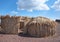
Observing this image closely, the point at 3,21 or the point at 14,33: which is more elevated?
the point at 3,21

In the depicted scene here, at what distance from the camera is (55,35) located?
22297 millimetres

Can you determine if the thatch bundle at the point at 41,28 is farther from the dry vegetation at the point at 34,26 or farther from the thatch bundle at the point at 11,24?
the thatch bundle at the point at 11,24

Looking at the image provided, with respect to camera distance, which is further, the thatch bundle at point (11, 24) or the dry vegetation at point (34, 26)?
the thatch bundle at point (11, 24)

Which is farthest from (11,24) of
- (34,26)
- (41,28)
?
(41,28)

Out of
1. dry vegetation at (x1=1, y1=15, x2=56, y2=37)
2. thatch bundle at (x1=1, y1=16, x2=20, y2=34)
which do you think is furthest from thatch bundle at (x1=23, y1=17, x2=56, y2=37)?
thatch bundle at (x1=1, y1=16, x2=20, y2=34)

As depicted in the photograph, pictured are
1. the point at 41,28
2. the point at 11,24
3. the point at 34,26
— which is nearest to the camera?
the point at 41,28

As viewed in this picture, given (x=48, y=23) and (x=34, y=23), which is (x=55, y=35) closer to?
(x=48, y=23)

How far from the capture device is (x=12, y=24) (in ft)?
79.8

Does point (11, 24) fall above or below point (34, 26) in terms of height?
above

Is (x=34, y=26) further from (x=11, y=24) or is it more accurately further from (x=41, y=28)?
(x=11, y=24)

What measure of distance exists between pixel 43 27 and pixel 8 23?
19.7 feet

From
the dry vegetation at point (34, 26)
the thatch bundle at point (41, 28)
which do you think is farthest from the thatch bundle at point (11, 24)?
the thatch bundle at point (41, 28)

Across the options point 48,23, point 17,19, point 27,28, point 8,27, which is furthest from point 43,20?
point 8,27

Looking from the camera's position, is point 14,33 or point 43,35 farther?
point 14,33
